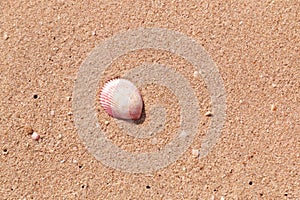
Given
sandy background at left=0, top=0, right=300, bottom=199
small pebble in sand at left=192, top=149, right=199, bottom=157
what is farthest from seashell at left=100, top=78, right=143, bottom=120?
small pebble in sand at left=192, top=149, right=199, bottom=157

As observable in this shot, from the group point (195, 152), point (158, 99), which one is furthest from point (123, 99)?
point (195, 152)

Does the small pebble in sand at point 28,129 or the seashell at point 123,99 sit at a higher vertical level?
the seashell at point 123,99

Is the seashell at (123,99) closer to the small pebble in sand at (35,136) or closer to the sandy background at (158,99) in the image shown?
the sandy background at (158,99)

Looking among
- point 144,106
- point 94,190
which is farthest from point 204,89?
point 94,190

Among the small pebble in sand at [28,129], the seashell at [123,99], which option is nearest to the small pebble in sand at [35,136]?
the small pebble in sand at [28,129]

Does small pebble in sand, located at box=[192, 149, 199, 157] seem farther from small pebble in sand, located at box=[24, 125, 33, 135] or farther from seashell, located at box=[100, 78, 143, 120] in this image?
small pebble in sand, located at box=[24, 125, 33, 135]

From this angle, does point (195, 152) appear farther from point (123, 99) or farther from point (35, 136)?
point (35, 136)

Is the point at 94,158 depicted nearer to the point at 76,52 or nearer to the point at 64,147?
the point at 64,147
